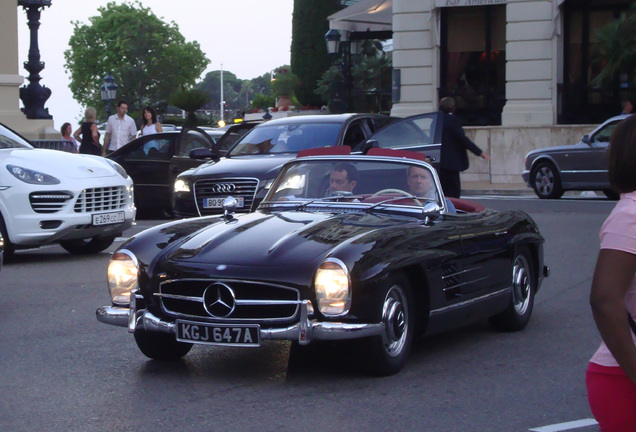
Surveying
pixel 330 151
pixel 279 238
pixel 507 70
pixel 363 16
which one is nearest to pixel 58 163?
pixel 330 151

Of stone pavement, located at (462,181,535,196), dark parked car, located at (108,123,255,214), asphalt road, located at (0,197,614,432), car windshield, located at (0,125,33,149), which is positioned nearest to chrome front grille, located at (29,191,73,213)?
car windshield, located at (0,125,33,149)

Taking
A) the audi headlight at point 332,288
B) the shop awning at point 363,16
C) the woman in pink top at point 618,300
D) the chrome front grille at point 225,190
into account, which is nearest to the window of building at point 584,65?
the shop awning at point 363,16

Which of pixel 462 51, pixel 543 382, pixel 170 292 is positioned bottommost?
pixel 543 382

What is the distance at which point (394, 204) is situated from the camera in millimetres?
7203

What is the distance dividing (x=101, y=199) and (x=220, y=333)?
21.5ft

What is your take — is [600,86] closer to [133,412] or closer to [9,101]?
[9,101]

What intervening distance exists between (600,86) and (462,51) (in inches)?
166

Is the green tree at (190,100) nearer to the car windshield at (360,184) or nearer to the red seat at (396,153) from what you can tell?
the red seat at (396,153)

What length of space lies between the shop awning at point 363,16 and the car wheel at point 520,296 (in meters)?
27.4

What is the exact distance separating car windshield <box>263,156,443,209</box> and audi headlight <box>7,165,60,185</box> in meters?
4.85

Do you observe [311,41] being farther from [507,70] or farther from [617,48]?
[617,48]

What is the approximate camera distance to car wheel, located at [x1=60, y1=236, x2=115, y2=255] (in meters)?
12.8

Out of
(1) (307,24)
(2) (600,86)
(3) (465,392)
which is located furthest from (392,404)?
(1) (307,24)

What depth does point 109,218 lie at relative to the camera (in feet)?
39.9
